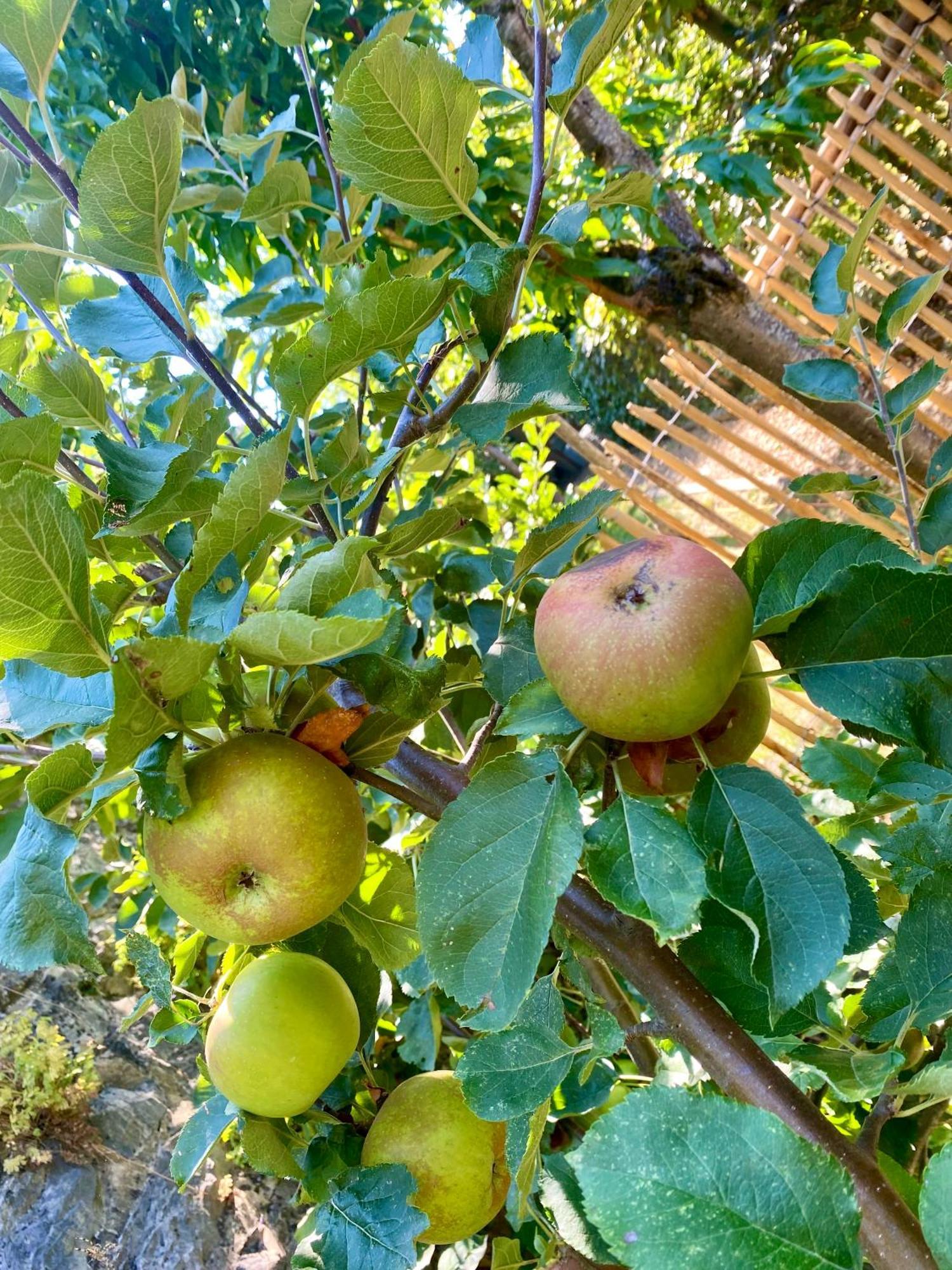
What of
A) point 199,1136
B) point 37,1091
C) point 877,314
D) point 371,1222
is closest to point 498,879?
point 371,1222

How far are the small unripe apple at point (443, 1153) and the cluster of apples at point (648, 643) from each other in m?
0.44

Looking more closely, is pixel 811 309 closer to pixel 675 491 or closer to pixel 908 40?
pixel 675 491

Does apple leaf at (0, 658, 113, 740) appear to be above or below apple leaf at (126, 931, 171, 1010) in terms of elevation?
above

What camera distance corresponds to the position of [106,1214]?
1.47 meters

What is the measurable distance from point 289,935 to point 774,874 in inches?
13.3

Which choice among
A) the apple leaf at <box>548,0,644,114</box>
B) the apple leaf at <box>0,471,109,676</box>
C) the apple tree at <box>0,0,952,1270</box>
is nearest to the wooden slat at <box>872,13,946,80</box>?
the apple tree at <box>0,0,952,1270</box>

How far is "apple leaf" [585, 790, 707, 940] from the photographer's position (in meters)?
0.44

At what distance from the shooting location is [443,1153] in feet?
2.42

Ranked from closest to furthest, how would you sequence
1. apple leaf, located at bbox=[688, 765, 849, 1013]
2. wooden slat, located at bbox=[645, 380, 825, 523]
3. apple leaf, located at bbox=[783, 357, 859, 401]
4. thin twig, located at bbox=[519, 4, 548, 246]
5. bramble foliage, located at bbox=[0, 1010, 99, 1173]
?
apple leaf, located at bbox=[688, 765, 849, 1013]
thin twig, located at bbox=[519, 4, 548, 246]
apple leaf, located at bbox=[783, 357, 859, 401]
bramble foliage, located at bbox=[0, 1010, 99, 1173]
wooden slat, located at bbox=[645, 380, 825, 523]

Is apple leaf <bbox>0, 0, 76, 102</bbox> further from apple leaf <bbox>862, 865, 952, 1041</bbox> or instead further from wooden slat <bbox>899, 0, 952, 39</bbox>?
wooden slat <bbox>899, 0, 952, 39</bbox>

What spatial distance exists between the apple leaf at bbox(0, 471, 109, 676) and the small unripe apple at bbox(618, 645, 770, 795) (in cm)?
36

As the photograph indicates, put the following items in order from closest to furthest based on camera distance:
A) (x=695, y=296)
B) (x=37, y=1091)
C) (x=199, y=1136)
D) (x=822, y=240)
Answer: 1. (x=199, y=1136)
2. (x=37, y=1091)
3. (x=695, y=296)
4. (x=822, y=240)

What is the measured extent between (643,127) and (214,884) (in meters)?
3.08

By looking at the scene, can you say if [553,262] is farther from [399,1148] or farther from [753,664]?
[399,1148]
